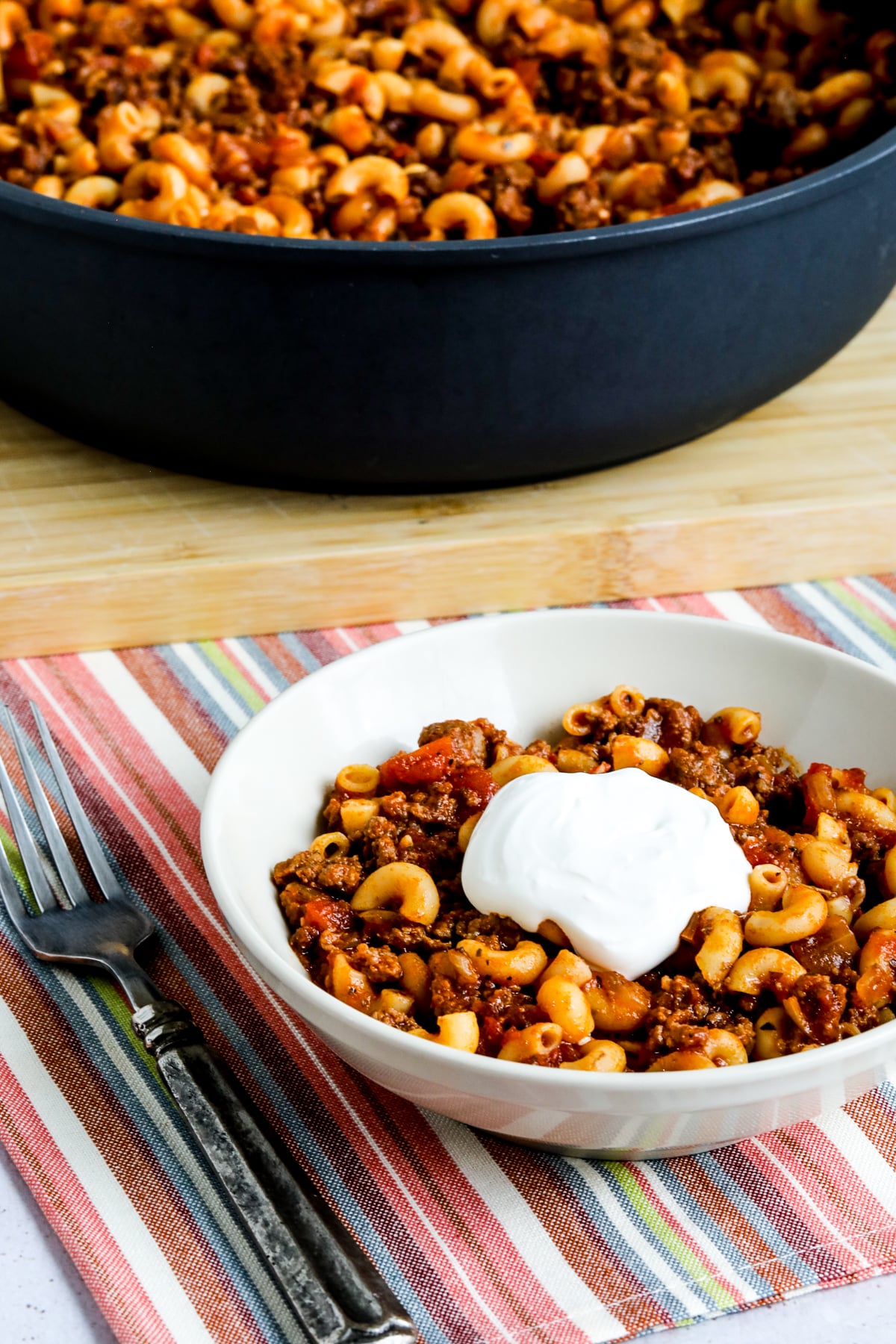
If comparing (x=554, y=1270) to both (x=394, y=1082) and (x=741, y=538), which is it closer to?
(x=394, y=1082)

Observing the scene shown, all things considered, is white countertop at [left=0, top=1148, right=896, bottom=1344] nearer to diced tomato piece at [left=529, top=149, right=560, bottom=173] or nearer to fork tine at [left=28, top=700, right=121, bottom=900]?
fork tine at [left=28, top=700, right=121, bottom=900]

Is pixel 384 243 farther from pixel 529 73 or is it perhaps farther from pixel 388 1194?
pixel 388 1194

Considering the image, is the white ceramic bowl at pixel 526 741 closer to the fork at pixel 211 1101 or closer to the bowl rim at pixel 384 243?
the fork at pixel 211 1101

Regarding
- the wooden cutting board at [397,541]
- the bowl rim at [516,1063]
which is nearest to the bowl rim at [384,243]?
the wooden cutting board at [397,541]

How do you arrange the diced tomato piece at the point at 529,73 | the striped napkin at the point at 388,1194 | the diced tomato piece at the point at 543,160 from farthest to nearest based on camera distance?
1. the diced tomato piece at the point at 529,73
2. the diced tomato piece at the point at 543,160
3. the striped napkin at the point at 388,1194

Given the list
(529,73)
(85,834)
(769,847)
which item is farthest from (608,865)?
(529,73)

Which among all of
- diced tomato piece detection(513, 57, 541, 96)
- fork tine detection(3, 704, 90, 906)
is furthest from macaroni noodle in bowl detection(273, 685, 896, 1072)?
diced tomato piece detection(513, 57, 541, 96)
